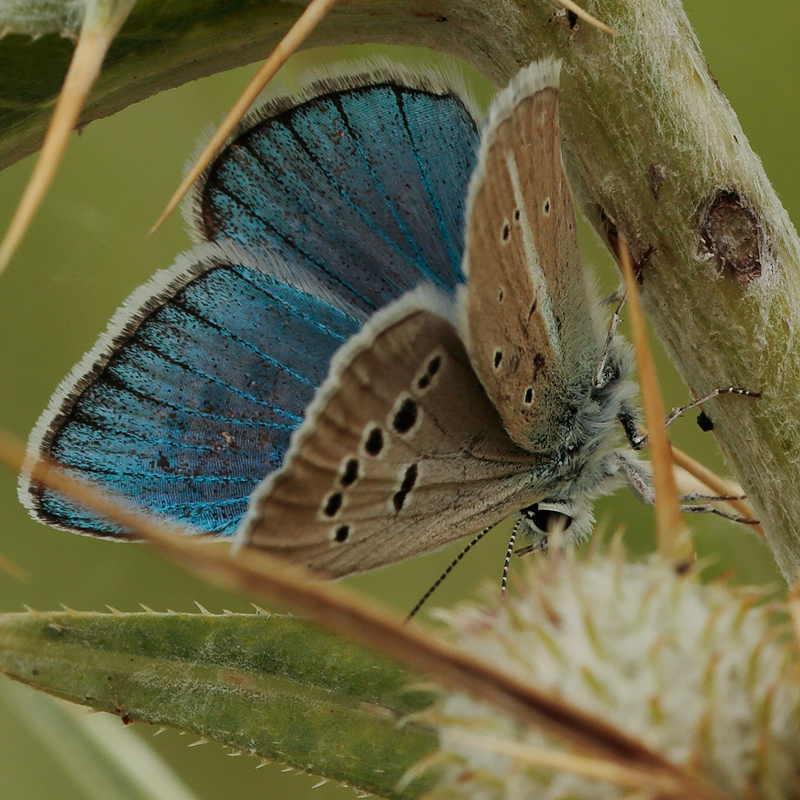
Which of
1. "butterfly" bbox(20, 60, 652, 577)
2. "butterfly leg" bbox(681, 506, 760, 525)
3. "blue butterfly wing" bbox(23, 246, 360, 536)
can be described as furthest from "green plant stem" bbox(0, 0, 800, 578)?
"blue butterfly wing" bbox(23, 246, 360, 536)

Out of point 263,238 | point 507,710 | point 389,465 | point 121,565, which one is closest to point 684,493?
point 389,465

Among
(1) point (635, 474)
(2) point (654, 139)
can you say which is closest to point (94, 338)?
(1) point (635, 474)

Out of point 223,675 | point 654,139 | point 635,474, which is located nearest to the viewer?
point 654,139

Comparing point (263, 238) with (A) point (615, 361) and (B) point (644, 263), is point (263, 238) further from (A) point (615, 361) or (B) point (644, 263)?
(B) point (644, 263)

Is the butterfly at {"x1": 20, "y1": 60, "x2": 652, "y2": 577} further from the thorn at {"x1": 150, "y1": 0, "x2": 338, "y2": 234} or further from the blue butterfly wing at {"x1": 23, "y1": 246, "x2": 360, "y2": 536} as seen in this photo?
the thorn at {"x1": 150, "y1": 0, "x2": 338, "y2": 234}

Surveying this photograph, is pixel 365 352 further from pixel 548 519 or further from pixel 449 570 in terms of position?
pixel 449 570

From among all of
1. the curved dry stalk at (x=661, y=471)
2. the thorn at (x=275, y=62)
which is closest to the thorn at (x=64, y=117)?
the thorn at (x=275, y=62)
